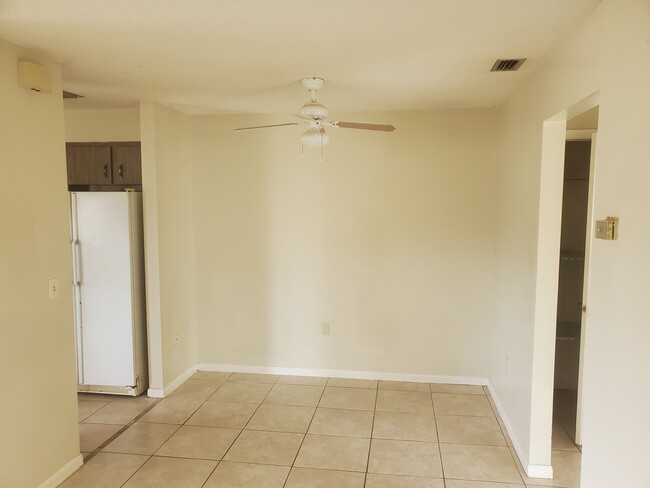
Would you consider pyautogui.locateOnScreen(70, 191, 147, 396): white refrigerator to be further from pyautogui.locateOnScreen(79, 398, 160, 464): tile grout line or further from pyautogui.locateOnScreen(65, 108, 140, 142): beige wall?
pyautogui.locateOnScreen(65, 108, 140, 142): beige wall

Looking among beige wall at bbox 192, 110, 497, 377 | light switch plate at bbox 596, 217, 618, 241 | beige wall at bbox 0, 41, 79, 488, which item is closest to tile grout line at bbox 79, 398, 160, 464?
beige wall at bbox 0, 41, 79, 488

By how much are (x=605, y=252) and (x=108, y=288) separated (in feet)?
11.8

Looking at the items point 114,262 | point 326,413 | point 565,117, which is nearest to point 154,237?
point 114,262

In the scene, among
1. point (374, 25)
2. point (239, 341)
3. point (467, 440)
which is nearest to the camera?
point (374, 25)

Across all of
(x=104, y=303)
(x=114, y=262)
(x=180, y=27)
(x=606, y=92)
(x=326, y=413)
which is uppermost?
(x=180, y=27)

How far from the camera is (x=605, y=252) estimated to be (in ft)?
6.05

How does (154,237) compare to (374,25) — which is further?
(154,237)

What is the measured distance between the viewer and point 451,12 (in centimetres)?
205

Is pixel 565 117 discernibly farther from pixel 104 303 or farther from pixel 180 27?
pixel 104 303

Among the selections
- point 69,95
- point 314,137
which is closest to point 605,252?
point 314,137

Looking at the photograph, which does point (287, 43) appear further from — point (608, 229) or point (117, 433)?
point (117, 433)

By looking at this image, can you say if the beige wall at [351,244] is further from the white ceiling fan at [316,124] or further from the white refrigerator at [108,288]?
the white ceiling fan at [316,124]

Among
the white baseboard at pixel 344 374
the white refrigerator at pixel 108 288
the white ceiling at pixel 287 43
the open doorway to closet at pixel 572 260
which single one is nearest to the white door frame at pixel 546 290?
the white ceiling at pixel 287 43

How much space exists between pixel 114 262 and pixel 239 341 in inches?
56.2
